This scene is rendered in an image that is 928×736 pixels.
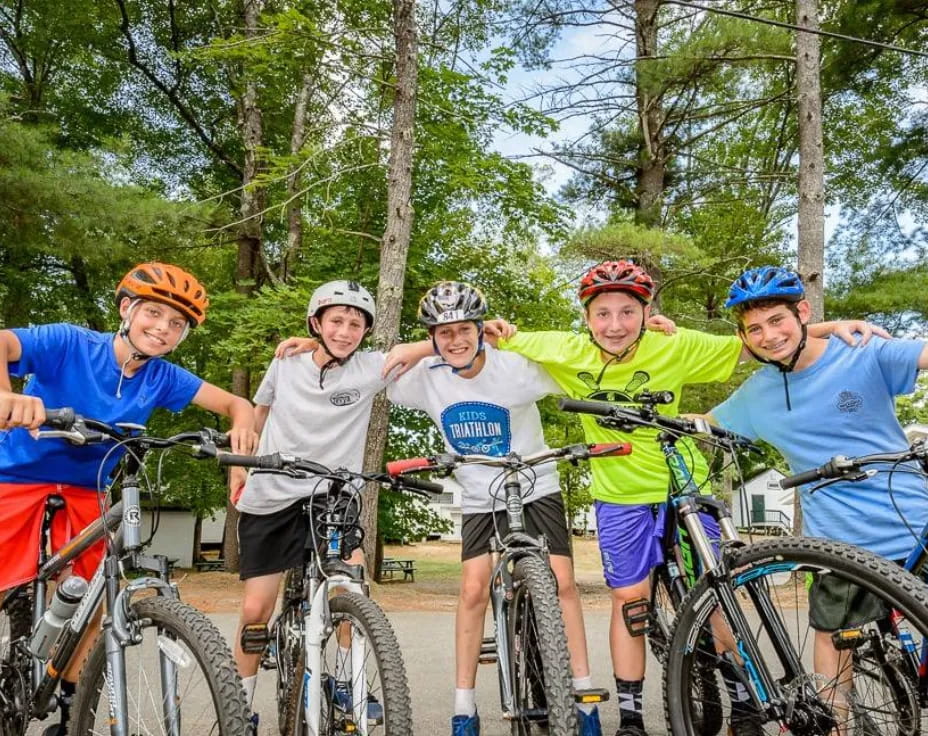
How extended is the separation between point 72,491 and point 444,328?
1987mm

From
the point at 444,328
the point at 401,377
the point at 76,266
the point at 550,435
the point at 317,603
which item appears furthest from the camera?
the point at 550,435

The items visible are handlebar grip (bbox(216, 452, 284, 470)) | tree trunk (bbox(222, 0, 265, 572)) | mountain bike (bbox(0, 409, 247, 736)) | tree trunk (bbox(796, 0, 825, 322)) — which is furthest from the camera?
tree trunk (bbox(222, 0, 265, 572))

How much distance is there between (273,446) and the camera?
3.86m

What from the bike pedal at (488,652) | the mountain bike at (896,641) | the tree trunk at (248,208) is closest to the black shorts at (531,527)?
the bike pedal at (488,652)

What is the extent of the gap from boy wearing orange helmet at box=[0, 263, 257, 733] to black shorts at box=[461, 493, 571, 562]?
124 cm

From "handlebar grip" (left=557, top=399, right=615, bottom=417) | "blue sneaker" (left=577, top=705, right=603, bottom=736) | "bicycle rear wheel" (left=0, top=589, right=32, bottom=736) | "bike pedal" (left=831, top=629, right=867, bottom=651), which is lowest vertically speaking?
"blue sneaker" (left=577, top=705, right=603, bottom=736)

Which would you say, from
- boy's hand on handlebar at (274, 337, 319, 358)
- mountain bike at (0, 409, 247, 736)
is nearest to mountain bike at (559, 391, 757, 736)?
mountain bike at (0, 409, 247, 736)

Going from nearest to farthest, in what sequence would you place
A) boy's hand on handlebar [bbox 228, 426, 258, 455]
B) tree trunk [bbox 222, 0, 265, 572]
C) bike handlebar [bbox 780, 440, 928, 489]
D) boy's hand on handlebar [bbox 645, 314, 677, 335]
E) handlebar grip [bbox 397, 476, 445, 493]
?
1. bike handlebar [bbox 780, 440, 928, 489]
2. handlebar grip [bbox 397, 476, 445, 493]
3. boy's hand on handlebar [bbox 228, 426, 258, 455]
4. boy's hand on handlebar [bbox 645, 314, 677, 335]
5. tree trunk [bbox 222, 0, 265, 572]

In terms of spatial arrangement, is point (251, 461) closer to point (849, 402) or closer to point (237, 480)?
point (237, 480)

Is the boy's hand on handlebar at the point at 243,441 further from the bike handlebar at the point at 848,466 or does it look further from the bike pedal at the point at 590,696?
the bike handlebar at the point at 848,466

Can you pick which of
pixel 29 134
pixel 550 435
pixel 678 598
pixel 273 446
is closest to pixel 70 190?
pixel 29 134

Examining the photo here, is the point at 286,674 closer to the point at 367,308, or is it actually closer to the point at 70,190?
the point at 367,308

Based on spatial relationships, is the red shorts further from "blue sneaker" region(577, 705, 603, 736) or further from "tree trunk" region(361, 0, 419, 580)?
"tree trunk" region(361, 0, 419, 580)

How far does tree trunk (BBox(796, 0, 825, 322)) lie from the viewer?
1131 cm
